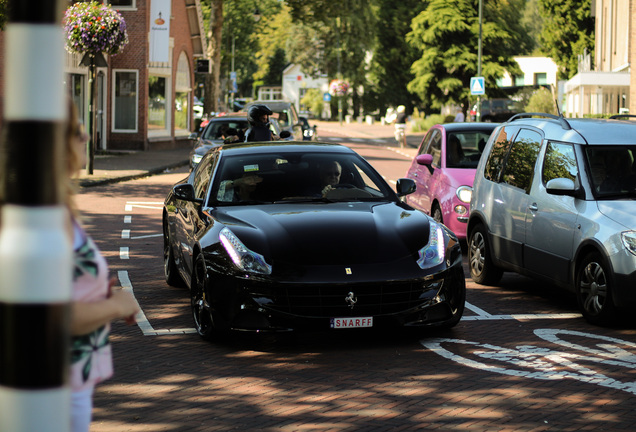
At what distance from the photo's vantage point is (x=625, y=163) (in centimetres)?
882

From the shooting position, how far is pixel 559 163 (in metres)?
9.09

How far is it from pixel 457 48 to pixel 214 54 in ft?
88.6

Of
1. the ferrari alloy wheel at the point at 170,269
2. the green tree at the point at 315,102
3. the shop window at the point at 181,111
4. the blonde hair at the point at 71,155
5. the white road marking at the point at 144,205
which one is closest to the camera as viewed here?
the blonde hair at the point at 71,155

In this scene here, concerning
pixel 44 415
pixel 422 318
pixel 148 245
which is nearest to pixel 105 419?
pixel 422 318

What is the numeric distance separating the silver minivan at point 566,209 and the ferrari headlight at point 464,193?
186 centimetres

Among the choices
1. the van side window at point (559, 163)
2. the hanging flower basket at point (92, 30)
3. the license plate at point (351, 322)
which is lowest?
the license plate at point (351, 322)

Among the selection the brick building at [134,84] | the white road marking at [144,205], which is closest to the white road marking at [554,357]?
the white road marking at [144,205]

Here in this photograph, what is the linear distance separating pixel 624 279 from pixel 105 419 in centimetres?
426

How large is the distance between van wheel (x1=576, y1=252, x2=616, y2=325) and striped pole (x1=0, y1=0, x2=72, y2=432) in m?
6.54

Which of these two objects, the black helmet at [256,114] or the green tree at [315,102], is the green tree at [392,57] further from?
the black helmet at [256,114]

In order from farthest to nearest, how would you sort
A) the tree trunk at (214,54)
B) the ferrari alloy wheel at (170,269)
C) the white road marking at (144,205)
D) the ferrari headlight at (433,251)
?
1. the tree trunk at (214,54)
2. the white road marking at (144,205)
3. the ferrari alloy wheel at (170,269)
4. the ferrari headlight at (433,251)

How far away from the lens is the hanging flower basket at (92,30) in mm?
24594

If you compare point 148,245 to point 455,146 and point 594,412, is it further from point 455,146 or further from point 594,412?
point 594,412

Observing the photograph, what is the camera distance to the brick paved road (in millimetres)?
5535
